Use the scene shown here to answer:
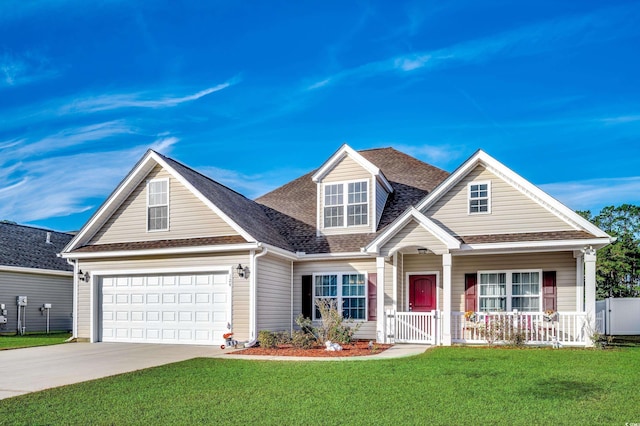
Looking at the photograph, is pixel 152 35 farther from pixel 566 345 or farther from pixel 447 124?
pixel 566 345

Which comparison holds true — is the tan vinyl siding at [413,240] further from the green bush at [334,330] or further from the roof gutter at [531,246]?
the green bush at [334,330]

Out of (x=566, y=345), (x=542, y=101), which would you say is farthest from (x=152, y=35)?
(x=566, y=345)

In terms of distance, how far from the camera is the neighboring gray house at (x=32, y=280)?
2250 cm

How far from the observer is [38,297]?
945 inches

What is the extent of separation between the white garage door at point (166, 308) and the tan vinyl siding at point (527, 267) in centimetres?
708

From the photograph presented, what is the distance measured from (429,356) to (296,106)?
11.6 m

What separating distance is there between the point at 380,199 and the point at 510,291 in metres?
5.32

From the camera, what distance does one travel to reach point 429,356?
12.3m

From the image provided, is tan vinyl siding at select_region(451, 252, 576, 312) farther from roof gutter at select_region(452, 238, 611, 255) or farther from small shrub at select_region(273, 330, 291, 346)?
small shrub at select_region(273, 330, 291, 346)

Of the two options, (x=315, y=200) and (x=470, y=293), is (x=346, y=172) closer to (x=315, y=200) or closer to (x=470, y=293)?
(x=315, y=200)

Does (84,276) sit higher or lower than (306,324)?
higher

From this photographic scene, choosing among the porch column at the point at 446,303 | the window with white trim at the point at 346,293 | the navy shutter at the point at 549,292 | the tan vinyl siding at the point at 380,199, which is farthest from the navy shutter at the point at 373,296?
the navy shutter at the point at 549,292

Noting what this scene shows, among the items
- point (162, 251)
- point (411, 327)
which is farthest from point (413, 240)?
point (162, 251)

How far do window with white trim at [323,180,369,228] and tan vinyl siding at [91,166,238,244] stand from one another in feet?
13.3
